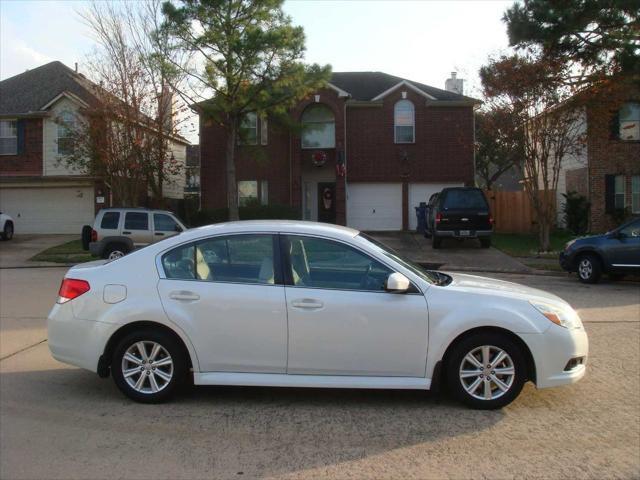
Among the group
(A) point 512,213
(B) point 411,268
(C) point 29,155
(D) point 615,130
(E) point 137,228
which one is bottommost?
(B) point 411,268

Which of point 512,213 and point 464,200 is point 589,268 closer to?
point 464,200

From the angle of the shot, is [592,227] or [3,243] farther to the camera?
[592,227]

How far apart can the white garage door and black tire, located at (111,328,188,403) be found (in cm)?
2348

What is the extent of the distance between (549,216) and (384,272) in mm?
Result: 16131

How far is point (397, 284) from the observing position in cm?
523

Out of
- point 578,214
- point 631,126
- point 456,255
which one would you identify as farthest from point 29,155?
point 631,126

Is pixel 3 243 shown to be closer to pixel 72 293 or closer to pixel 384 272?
pixel 72 293

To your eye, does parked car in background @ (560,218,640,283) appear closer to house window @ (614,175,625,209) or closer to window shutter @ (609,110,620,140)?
window shutter @ (609,110,620,140)

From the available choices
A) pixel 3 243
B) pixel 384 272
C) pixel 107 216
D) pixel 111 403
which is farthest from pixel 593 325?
pixel 3 243

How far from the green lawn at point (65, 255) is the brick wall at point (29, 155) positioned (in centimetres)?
673

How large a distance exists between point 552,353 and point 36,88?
102ft

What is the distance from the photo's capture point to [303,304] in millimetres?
5289

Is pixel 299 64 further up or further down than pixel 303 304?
further up

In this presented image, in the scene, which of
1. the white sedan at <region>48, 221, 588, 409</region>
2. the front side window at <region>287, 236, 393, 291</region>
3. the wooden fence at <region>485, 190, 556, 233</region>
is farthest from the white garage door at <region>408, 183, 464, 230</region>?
the front side window at <region>287, 236, 393, 291</region>
